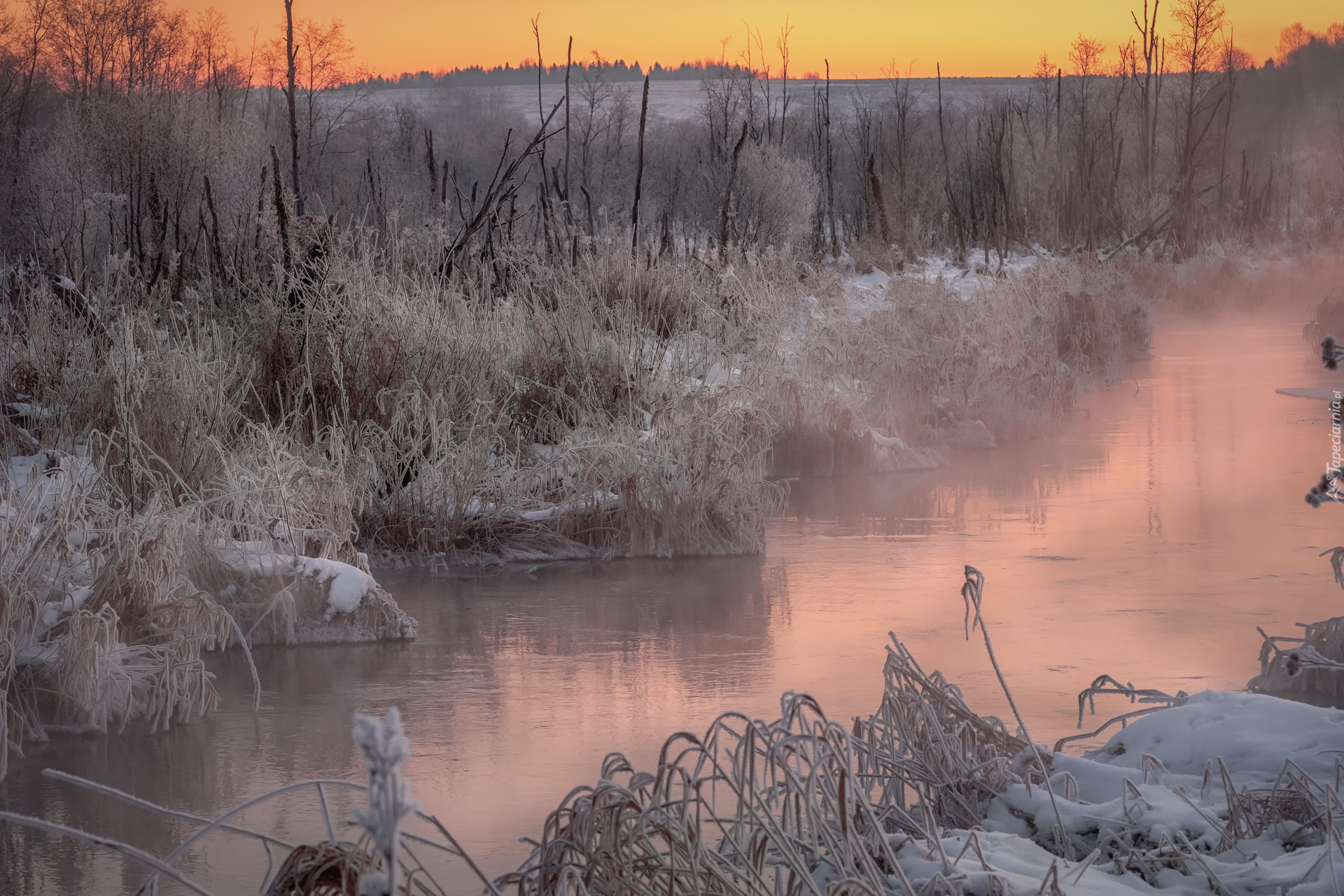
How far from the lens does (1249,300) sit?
87.3ft

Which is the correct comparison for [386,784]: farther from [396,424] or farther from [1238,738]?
[396,424]

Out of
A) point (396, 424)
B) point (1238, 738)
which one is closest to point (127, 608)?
point (396, 424)

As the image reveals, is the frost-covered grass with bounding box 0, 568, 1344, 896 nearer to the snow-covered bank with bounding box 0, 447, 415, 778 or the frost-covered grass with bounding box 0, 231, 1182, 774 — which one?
the snow-covered bank with bounding box 0, 447, 415, 778

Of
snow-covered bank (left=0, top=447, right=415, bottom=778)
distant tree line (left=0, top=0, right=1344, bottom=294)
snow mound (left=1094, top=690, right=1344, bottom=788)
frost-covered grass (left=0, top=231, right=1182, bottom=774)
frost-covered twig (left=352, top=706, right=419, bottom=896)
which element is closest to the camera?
frost-covered twig (left=352, top=706, right=419, bottom=896)

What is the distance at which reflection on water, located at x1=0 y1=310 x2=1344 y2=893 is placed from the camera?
204 inches

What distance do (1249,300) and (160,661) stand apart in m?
24.0

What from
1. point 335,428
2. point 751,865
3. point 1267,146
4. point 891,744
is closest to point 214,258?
point 335,428

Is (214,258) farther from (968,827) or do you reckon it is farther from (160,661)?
(968,827)

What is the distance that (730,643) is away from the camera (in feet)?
23.0

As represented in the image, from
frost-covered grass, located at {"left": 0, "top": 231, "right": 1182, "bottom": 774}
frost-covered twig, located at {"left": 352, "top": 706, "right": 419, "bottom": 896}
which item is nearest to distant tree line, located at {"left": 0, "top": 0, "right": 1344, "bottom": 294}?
frost-covered grass, located at {"left": 0, "top": 231, "right": 1182, "bottom": 774}

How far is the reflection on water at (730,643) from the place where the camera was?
5.17 metres

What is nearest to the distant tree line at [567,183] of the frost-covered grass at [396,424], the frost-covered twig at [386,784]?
the frost-covered grass at [396,424]

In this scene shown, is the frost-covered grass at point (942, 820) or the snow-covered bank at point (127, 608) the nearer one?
the frost-covered grass at point (942, 820)

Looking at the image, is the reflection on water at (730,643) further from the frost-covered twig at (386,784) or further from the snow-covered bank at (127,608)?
the frost-covered twig at (386,784)
